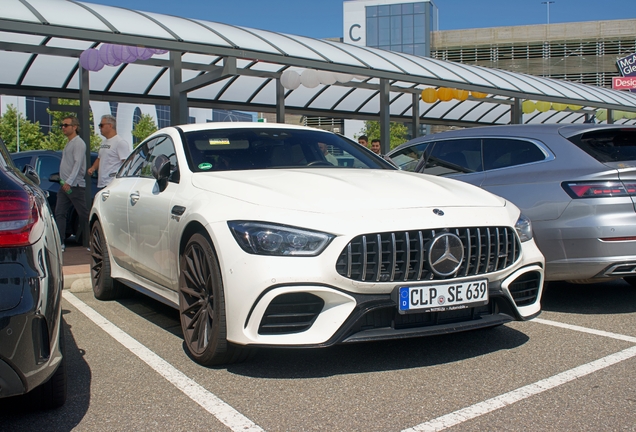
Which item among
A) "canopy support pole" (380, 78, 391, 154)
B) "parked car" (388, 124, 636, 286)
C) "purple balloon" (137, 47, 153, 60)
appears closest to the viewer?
"parked car" (388, 124, 636, 286)

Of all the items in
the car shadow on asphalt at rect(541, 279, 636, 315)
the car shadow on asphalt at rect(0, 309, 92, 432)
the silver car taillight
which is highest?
the silver car taillight

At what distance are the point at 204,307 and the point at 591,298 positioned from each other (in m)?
3.86

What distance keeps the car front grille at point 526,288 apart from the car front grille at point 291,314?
1.26 metres

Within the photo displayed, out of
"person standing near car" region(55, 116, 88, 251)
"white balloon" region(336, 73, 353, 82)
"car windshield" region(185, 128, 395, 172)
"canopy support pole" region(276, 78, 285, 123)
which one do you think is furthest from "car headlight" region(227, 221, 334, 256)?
"canopy support pole" region(276, 78, 285, 123)

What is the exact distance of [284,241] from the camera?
3635mm

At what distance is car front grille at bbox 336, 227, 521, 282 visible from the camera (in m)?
3.65

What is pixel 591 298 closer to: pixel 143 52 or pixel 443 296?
pixel 443 296

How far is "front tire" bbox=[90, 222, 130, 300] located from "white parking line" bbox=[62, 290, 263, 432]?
67 cm

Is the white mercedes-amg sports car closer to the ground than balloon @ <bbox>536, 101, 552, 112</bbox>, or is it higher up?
closer to the ground

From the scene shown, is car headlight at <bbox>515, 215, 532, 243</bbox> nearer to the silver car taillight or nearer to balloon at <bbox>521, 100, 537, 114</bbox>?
the silver car taillight

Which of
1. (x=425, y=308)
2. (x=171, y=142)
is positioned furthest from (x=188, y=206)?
(x=425, y=308)

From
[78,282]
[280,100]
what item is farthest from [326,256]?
[280,100]

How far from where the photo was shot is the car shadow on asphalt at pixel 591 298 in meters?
5.78

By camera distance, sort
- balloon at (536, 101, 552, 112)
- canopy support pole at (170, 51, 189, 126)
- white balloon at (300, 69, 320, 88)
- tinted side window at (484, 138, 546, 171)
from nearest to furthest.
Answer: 1. tinted side window at (484, 138, 546, 171)
2. canopy support pole at (170, 51, 189, 126)
3. white balloon at (300, 69, 320, 88)
4. balloon at (536, 101, 552, 112)
